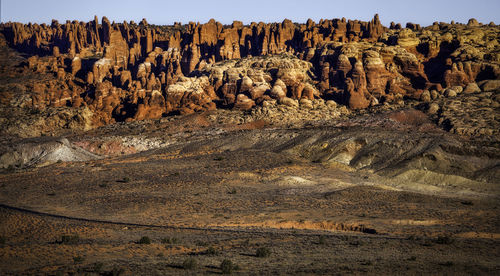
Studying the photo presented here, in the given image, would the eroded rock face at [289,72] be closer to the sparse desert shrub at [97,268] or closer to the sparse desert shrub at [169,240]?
the sparse desert shrub at [169,240]

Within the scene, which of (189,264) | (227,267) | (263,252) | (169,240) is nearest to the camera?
(227,267)

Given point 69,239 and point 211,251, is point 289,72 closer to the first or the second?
point 69,239

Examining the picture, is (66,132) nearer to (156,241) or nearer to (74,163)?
(74,163)

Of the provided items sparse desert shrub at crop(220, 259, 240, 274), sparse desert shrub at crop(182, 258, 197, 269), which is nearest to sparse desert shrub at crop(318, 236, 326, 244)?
sparse desert shrub at crop(220, 259, 240, 274)

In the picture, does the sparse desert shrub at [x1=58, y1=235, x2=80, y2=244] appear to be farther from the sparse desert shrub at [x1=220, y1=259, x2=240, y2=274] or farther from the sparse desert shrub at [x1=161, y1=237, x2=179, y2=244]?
the sparse desert shrub at [x1=220, y1=259, x2=240, y2=274]

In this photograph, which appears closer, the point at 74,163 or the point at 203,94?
the point at 74,163

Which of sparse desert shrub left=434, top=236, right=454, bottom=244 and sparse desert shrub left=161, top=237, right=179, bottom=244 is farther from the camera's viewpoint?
sparse desert shrub left=434, top=236, right=454, bottom=244

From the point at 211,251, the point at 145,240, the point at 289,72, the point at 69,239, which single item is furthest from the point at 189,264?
the point at 289,72

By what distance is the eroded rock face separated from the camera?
97250mm

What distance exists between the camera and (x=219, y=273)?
19.6m

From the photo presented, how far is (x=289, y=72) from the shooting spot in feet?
340

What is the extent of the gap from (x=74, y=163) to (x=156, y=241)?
145ft

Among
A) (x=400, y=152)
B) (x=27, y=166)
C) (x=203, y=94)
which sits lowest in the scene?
(x=27, y=166)

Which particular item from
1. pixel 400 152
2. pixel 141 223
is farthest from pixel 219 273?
pixel 400 152
